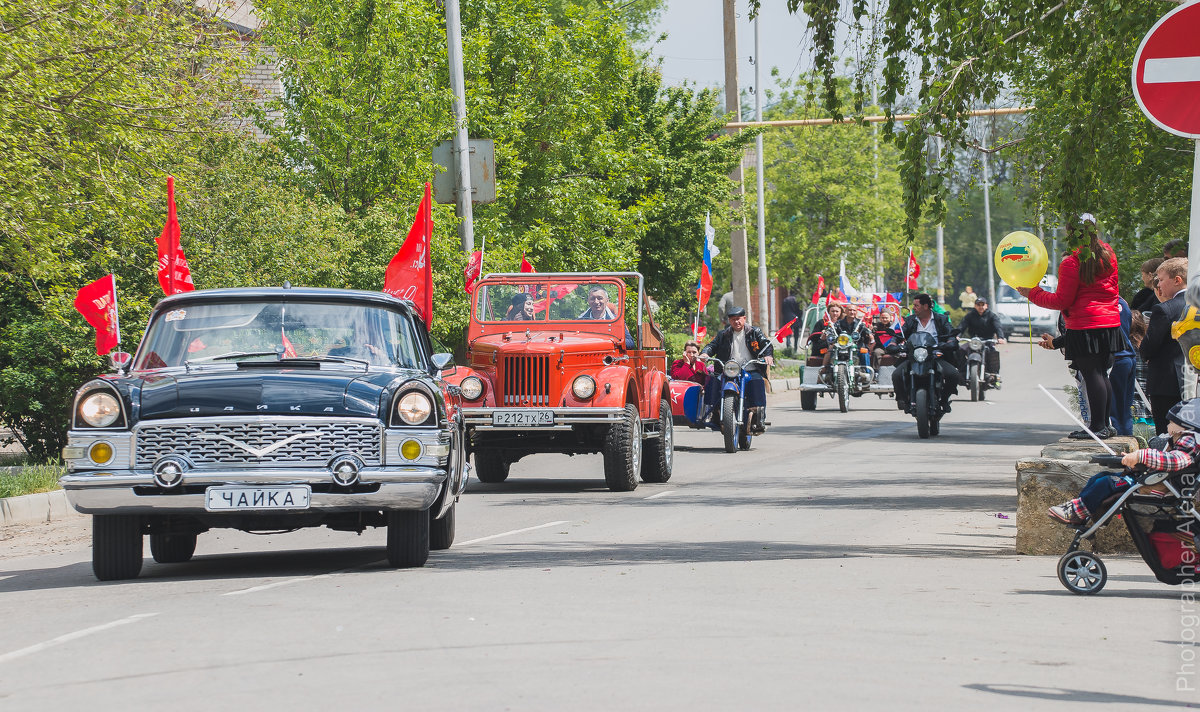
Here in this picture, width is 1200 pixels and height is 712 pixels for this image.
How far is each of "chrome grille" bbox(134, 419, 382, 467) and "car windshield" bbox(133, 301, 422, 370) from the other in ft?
2.47

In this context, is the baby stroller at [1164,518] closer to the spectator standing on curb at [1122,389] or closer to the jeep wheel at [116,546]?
the spectator standing on curb at [1122,389]

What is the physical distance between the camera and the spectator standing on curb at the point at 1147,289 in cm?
1326

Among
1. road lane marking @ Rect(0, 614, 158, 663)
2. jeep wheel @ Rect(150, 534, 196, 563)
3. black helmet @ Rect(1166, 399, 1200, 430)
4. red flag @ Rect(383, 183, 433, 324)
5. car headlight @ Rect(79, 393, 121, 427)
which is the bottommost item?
jeep wheel @ Rect(150, 534, 196, 563)

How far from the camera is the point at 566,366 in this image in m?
16.2

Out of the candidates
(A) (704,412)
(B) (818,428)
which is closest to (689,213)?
(B) (818,428)

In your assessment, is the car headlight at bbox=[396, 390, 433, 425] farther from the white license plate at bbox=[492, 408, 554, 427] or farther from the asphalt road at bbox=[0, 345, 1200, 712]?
the white license plate at bbox=[492, 408, 554, 427]

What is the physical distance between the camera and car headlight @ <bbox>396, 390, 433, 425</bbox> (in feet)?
30.4

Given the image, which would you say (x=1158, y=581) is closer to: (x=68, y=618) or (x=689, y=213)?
(x=68, y=618)

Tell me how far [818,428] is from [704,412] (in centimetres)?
431

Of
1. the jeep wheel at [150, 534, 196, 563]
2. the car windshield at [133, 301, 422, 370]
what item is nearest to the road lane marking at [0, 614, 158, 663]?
the car windshield at [133, 301, 422, 370]

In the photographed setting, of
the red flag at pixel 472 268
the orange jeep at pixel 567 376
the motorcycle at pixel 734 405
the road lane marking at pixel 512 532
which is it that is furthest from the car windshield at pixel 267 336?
the red flag at pixel 472 268

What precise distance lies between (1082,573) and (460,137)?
725 inches

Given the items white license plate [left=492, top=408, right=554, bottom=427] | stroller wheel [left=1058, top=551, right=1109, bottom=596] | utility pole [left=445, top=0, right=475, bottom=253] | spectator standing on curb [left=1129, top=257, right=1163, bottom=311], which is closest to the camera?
stroller wheel [left=1058, top=551, right=1109, bottom=596]

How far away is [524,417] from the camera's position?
52.2ft
